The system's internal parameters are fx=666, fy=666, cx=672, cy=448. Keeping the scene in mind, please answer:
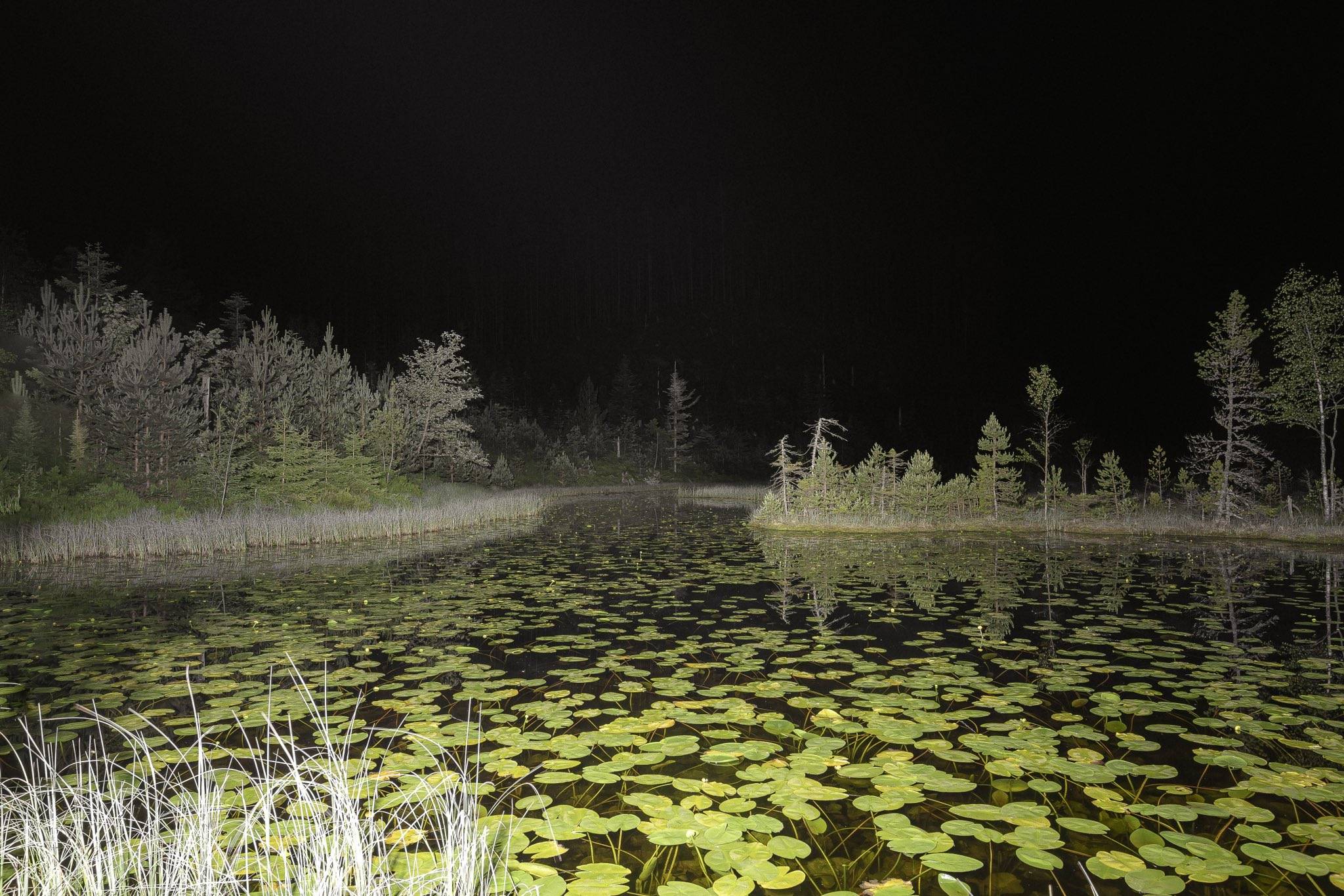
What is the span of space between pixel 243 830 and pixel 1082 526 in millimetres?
25450

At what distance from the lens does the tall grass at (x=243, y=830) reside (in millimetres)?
2783

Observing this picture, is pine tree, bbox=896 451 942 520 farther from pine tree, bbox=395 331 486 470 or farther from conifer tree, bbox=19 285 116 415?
conifer tree, bbox=19 285 116 415

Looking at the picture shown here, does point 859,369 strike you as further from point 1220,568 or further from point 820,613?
point 820,613

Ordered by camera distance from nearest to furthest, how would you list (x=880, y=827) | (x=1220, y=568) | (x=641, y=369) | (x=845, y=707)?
(x=880, y=827), (x=845, y=707), (x=1220, y=568), (x=641, y=369)

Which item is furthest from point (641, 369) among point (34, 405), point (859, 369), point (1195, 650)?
point (1195, 650)

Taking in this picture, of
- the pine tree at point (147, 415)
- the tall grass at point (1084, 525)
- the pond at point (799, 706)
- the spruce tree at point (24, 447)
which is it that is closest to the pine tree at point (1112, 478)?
the tall grass at point (1084, 525)

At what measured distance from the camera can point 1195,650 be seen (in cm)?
820

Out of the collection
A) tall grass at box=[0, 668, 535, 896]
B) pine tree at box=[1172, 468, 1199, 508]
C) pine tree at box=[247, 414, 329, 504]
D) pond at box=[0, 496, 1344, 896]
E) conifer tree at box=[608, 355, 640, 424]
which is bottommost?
pond at box=[0, 496, 1344, 896]

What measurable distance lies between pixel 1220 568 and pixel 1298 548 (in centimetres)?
640

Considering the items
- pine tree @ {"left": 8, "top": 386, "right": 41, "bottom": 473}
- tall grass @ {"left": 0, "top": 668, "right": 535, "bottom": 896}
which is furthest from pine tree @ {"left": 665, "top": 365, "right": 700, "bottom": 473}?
tall grass @ {"left": 0, "top": 668, "right": 535, "bottom": 896}

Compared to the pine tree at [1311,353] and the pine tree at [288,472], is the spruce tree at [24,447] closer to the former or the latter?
the pine tree at [288,472]

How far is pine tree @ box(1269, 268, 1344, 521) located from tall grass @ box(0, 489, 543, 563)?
29314mm

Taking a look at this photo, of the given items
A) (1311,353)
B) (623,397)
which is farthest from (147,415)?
(623,397)

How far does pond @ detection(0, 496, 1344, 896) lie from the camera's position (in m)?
3.78
